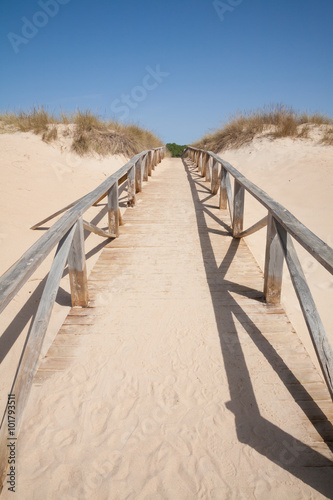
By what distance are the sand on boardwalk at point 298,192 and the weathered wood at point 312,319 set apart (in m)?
0.67

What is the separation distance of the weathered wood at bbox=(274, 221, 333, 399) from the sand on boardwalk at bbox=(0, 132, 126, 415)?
188 centimetres

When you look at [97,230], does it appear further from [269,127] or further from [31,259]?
[269,127]

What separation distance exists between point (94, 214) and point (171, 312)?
335cm

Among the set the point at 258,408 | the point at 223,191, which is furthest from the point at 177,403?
the point at 223,191

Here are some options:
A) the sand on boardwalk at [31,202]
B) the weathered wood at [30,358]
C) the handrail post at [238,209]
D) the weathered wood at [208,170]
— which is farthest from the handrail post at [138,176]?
the weathered wood at [30,358]

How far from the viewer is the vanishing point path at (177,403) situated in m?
1.51

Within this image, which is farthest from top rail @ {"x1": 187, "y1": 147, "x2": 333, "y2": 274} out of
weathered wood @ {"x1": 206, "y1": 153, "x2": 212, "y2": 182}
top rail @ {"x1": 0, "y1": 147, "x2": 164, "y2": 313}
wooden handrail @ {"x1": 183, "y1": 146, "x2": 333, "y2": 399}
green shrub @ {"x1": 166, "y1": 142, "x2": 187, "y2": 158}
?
green shrub @ {"x1": 166, "y1": 142, "x2": 187, "y2": 158}

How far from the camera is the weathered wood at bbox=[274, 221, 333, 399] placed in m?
1.67

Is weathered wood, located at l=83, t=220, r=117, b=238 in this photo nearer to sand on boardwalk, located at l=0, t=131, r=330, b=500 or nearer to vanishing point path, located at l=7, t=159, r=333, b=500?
vanishing point path, located at l=7, t=159, r=333, b=500

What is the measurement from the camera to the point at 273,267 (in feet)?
9.25

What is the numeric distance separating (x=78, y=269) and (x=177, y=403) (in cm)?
145

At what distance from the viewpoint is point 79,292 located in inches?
112

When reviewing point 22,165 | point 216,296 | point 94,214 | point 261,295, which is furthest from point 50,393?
point 22,165

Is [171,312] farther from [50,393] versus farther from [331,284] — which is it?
[331,284]
